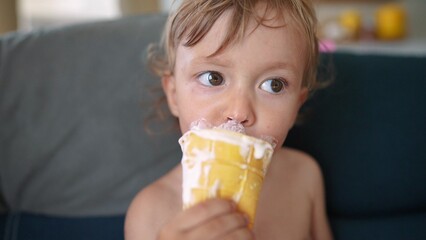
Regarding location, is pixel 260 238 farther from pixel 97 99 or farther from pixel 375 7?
pixel 375 7

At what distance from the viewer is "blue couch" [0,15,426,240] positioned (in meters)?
1.09

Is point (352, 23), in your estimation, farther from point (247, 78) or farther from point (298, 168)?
point (247, 78)

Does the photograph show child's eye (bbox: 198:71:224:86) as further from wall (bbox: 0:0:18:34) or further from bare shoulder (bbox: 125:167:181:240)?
wall (bbox: 0:0:18:34)

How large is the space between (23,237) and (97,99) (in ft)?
1.21

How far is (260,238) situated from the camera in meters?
1.00

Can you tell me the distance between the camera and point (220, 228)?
Result: 66 centimetres

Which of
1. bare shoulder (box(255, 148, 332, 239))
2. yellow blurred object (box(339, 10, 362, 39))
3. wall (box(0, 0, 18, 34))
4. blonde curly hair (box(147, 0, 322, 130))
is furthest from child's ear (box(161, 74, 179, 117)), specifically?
yellow blurred object (box(339, 10, 362, 39))

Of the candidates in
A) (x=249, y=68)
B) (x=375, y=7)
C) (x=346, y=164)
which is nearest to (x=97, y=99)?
(x=249, y=68)

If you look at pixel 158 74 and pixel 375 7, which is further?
pixel 375 7

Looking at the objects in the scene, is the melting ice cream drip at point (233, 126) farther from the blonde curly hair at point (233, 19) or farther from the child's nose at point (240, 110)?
the blonde curly hair at point (233, 19)

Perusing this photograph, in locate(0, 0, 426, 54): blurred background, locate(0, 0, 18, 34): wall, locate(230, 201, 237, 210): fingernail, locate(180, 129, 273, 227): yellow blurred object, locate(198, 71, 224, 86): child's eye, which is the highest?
locate(198, 71, 224, 86): child's eye

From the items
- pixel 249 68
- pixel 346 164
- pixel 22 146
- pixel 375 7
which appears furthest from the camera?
pixel 375 7

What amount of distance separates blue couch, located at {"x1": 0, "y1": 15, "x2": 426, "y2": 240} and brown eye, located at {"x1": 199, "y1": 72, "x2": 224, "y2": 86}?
0.33 metres

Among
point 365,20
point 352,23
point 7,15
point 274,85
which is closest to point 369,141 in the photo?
point 274,85
